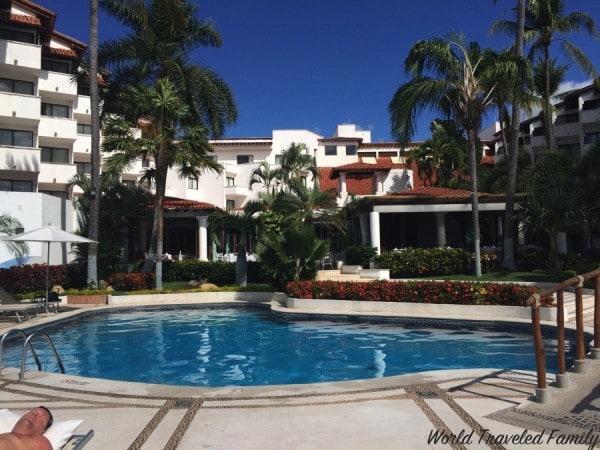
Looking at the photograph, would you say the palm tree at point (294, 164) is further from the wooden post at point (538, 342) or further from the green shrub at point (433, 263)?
the wooden post at point (538, 342)

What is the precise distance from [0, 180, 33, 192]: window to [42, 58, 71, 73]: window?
9.11 meters

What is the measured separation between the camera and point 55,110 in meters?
35.2

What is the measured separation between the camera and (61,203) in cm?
2898

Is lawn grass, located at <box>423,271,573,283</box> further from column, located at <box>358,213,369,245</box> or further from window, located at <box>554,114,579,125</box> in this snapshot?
window, located at <box>554,114,579,125</box>

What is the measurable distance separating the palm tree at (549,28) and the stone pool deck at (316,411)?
955 inches

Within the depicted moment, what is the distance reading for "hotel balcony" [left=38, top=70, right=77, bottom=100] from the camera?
33.4 metres

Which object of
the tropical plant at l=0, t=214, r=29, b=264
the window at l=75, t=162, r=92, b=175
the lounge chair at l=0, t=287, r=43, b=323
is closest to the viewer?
the lounge chair at l=0, t=287, r=43, b=323

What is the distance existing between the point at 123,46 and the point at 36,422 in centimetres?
2447

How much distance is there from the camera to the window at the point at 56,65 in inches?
1364

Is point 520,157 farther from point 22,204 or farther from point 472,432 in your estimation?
point 472,432

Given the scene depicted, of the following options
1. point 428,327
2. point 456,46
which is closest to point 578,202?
point 456,46

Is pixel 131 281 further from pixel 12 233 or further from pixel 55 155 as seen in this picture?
pixel 55 155

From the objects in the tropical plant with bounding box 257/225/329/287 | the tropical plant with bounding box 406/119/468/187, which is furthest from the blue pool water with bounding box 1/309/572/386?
the tropical plant with bounding box 406/119/468/187

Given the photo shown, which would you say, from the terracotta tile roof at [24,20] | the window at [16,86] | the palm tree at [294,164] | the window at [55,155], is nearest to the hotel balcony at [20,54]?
the window at [16,86]
